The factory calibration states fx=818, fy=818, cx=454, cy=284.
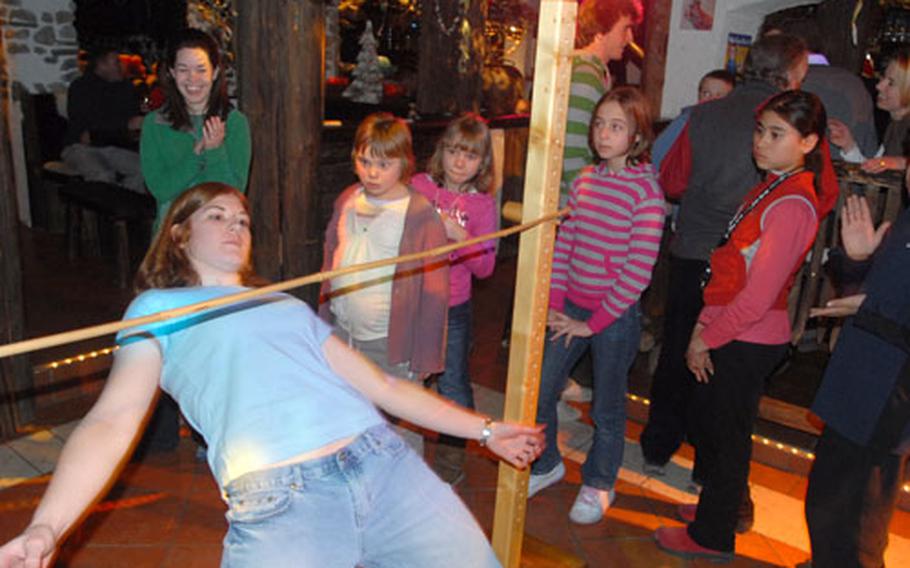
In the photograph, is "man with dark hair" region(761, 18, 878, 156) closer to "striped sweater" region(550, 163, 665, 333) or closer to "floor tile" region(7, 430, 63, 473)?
"striped sweater" region(550, 163, 665, 333)

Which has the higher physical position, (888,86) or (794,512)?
(888,86)

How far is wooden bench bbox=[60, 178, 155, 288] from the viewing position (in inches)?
214

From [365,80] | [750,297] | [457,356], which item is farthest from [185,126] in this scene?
[365,80]

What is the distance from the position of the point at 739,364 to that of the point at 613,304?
17.4 inches

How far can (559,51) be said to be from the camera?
76.0 inches

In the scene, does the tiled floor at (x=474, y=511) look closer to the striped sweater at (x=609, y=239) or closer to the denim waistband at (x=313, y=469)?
the striped sweater at (x=609, y=239)

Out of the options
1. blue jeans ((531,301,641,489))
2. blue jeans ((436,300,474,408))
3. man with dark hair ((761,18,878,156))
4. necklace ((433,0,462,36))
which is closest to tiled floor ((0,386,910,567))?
blue jeans ((531,301,641,489))

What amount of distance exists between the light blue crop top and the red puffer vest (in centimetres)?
131

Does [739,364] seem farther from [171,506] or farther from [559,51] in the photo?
[171,506]

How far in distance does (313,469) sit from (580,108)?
2.08m

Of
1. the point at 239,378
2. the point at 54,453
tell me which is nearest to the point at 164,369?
the point at 239,378

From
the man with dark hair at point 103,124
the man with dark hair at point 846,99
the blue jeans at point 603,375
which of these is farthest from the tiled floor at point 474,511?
the man with dark hair at point 103,124

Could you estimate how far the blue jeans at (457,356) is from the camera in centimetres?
309

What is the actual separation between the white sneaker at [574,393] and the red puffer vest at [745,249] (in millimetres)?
1538
